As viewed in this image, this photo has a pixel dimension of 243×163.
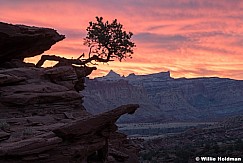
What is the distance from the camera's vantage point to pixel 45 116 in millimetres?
24672

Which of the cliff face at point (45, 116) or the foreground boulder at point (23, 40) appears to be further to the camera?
the foreground boulder at point (23, 40)

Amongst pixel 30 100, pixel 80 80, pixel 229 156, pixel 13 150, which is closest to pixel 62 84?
pixel 30 100

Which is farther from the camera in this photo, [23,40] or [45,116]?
[23,40]

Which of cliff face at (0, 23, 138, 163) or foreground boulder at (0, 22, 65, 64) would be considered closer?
cliff face at (0, 23, 138, 163)

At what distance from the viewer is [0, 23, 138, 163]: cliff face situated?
62.5ft

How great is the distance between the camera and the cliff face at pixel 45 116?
1905cm

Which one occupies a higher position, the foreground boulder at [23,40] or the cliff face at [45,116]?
the foreground boulder at [23,40]

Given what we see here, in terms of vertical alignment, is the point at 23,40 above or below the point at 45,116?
above

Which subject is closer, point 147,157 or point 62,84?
point 62,84

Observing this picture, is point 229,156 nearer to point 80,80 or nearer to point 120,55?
point 120,55

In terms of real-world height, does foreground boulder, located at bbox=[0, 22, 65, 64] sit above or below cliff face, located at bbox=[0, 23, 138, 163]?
above

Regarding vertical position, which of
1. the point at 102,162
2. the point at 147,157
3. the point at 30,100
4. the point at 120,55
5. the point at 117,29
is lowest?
the point at 147,157

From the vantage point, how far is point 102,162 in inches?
916

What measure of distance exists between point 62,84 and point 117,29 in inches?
493
